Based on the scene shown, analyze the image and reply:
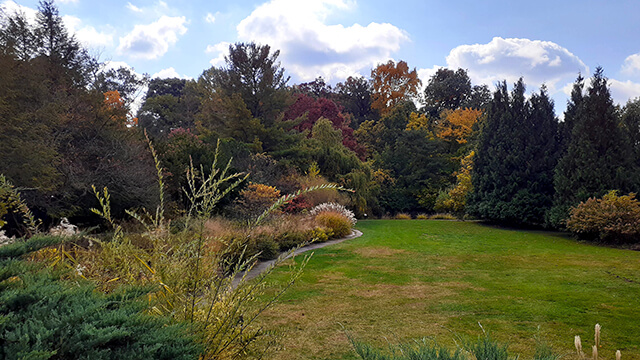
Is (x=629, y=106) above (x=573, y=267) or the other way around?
above

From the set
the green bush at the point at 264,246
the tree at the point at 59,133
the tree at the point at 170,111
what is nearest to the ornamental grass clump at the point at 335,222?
the green bush at the point at 264,246

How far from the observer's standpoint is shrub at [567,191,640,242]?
33.4ft

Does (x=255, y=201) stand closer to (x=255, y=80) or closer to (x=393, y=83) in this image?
(x=255, y=80)

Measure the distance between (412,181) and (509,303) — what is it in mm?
20645

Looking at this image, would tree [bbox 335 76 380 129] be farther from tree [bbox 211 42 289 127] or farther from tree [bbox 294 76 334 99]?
tree [bbox 211 42 289 127]

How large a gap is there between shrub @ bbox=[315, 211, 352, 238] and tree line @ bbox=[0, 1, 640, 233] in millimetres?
3038

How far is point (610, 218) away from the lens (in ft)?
34.4

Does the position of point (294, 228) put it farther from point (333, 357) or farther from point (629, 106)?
point (629, 106)

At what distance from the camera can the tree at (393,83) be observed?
35125 millimetres

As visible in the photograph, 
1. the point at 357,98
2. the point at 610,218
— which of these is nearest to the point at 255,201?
the point at 610,218

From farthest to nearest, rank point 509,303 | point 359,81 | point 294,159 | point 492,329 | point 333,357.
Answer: point 359,81 → point 294,159 → point 509,303 → point 492,329 → point 333,357

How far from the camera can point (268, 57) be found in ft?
70.5

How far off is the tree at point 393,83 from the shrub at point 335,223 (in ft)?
79.9

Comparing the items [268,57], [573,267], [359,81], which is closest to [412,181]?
[268,57]
